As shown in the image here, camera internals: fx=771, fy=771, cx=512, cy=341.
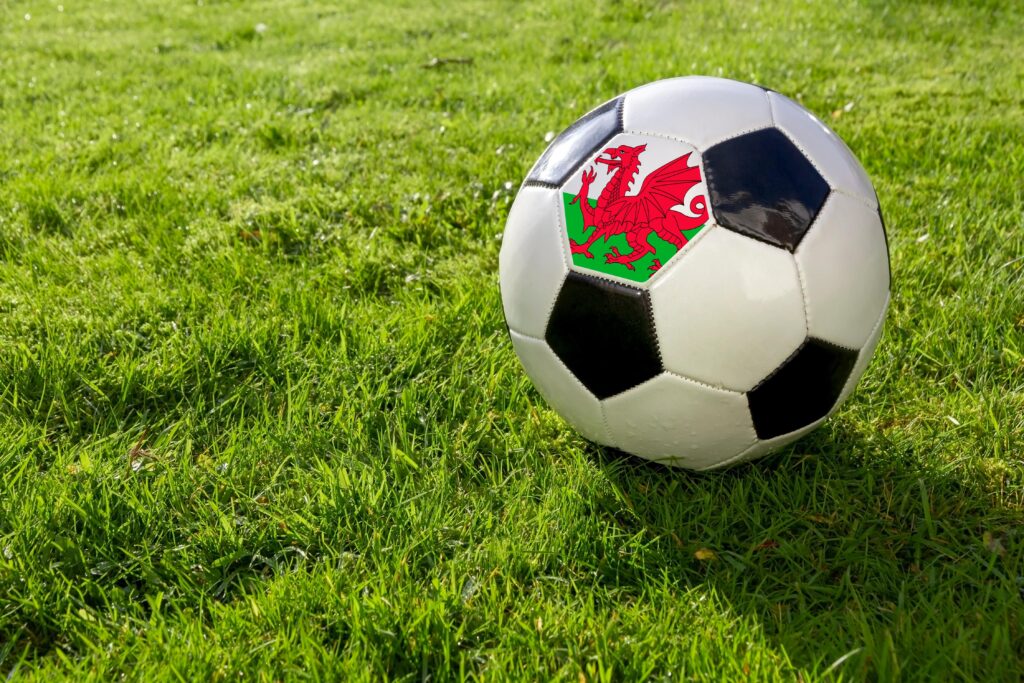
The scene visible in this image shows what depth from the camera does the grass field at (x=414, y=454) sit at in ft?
7.23

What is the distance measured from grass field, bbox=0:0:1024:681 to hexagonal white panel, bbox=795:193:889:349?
0.61 m

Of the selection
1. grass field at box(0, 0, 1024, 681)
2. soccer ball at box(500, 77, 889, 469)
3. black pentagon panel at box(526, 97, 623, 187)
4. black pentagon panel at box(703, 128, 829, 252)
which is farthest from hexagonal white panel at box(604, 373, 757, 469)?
black pentagon panel at box(526, 97, 623, 187)

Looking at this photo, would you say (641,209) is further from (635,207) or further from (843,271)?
(843,271)

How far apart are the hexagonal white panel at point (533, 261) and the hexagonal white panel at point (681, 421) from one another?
39cm

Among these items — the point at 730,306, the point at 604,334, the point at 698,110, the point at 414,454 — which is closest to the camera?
the point at 730,306

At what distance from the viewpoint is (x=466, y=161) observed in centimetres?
510

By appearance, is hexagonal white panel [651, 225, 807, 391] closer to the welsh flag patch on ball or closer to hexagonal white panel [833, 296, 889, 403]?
the welsh flag patch on ball

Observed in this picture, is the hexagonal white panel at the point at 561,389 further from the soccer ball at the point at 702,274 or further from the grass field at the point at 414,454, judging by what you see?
the grass field at the point at 414,454

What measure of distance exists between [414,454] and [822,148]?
1.76m

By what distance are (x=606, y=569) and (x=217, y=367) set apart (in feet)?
6.18

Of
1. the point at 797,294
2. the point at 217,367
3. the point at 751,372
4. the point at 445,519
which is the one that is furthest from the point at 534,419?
the point at 217,367

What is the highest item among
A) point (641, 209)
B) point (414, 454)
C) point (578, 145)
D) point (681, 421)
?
point (578, 145)

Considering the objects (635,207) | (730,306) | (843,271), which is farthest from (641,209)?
(843,271)

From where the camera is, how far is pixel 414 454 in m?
2.87
